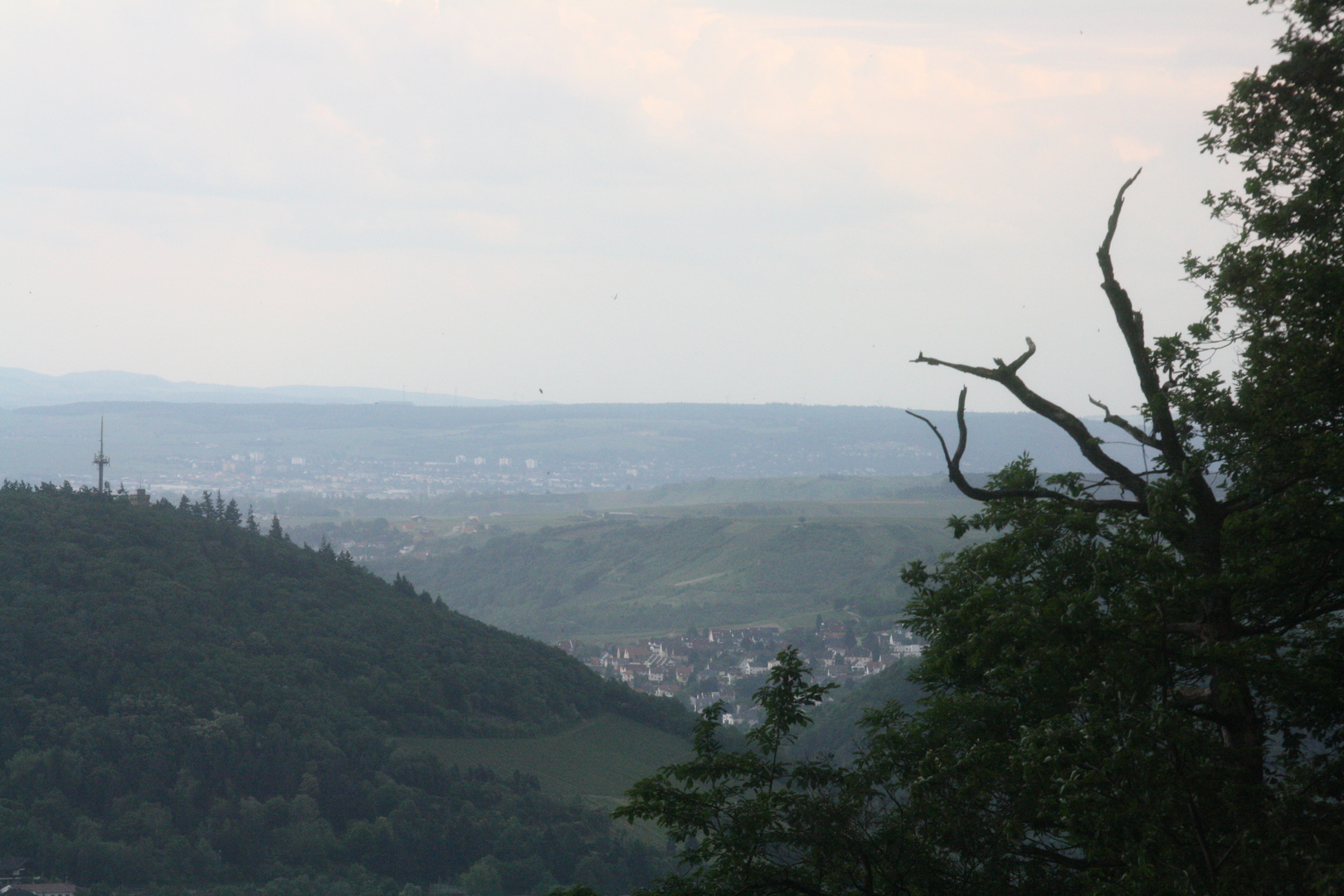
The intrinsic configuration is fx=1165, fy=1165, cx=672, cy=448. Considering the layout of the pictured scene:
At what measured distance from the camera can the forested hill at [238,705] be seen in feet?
185

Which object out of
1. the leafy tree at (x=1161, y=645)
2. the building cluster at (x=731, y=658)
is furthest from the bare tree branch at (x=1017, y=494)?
the building cluster at (x=731, y=658)

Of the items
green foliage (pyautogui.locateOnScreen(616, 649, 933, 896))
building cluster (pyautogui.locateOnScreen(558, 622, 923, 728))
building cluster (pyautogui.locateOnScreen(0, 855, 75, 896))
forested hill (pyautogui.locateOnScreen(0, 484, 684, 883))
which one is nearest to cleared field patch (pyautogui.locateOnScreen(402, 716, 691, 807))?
forested hill (pyautogui.locateOnScreen(0, 484, 684, 883))

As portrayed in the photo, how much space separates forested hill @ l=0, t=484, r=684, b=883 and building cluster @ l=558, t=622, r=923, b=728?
35.7m

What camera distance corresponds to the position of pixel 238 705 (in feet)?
221

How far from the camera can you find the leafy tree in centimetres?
753

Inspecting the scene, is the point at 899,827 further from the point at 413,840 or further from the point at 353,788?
the point at 353,788

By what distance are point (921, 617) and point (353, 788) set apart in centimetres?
5690

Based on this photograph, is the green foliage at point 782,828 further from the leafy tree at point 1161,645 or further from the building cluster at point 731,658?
the building cluster at point 731,658

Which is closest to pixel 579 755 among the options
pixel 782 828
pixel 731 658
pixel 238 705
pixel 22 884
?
pixel 238 705

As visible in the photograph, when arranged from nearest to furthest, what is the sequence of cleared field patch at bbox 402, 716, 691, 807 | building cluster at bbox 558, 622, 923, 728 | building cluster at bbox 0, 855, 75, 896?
building cluster at bbox 0, 855, 75, 896 < cleared field patch at bbox 402, 716, 691, 807 < building cluster at bbox 558, 622, 923, 728

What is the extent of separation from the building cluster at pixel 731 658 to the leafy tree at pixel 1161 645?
3963 inches

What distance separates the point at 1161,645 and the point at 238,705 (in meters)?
67.2

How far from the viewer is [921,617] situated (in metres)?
12.1

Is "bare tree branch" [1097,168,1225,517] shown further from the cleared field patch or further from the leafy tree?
the cleared field patch
